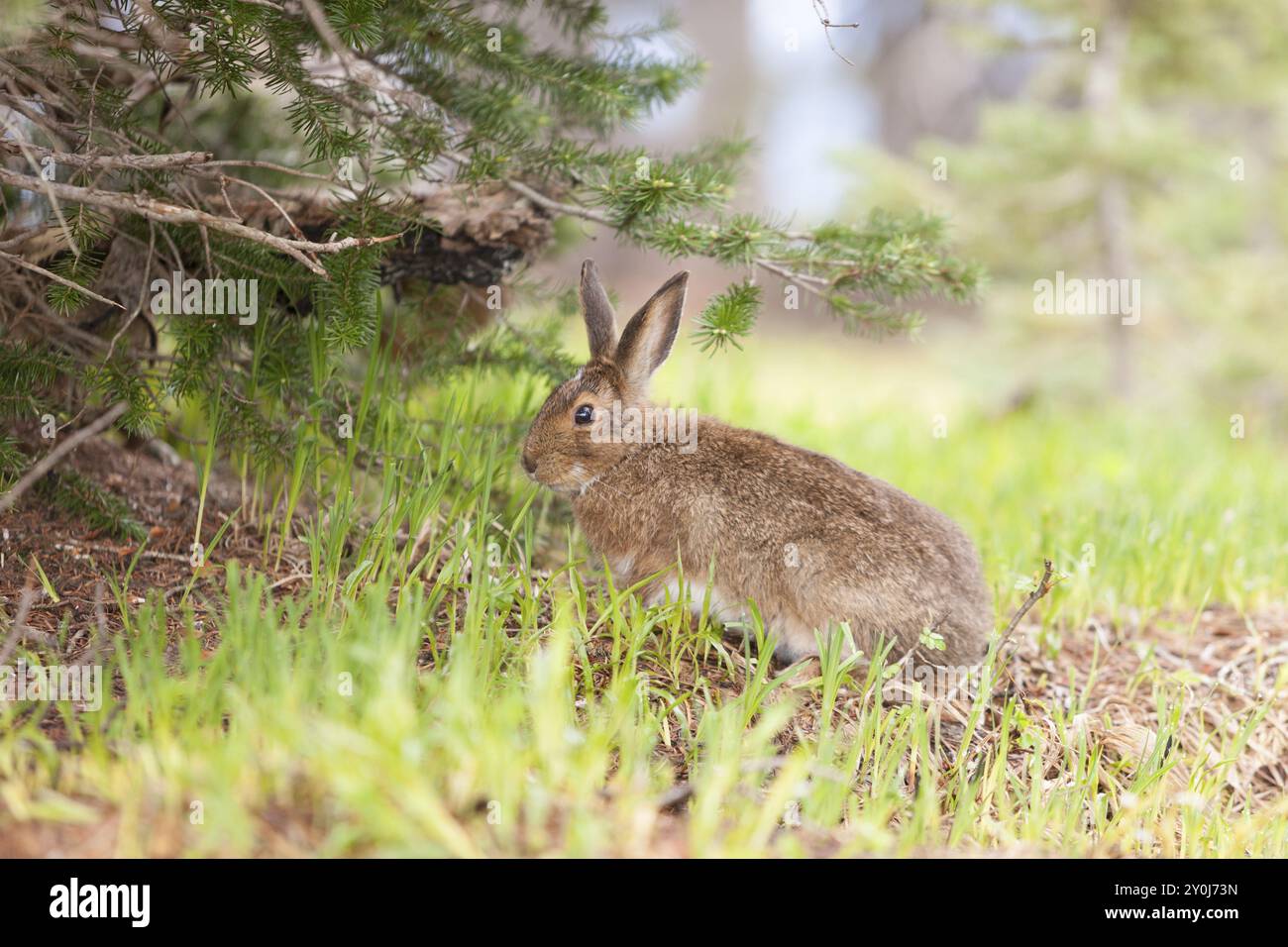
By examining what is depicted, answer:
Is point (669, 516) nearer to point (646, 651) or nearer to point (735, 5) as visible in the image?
point (646, 651)

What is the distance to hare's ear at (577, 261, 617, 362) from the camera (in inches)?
185

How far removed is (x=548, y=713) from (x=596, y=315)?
253 cm

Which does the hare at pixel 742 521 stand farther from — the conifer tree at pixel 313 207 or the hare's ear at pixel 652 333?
the conifer tree at pixel 313 207

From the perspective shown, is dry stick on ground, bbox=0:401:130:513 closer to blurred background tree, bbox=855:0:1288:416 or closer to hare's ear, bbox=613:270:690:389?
hare's ear, bbox=613:270:690:389

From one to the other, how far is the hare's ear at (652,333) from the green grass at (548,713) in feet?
2.25

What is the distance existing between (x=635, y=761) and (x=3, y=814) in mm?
1578

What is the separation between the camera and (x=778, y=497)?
4.37 meters

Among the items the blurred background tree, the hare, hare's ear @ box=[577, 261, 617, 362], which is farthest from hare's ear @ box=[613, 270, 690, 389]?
the blurred background tree

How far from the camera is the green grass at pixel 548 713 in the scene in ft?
8.06

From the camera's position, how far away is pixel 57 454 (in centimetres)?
368

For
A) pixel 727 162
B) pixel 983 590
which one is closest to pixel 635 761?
pixel 983 590

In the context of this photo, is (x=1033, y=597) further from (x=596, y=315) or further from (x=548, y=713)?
(x=548, y=713)

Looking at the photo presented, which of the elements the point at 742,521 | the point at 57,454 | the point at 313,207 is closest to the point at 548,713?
the point at 742,521

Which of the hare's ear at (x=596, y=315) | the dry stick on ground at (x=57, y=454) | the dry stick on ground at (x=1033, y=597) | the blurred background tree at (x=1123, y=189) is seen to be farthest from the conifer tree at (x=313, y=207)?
the blurred background tree at (x=1123, y=189)
